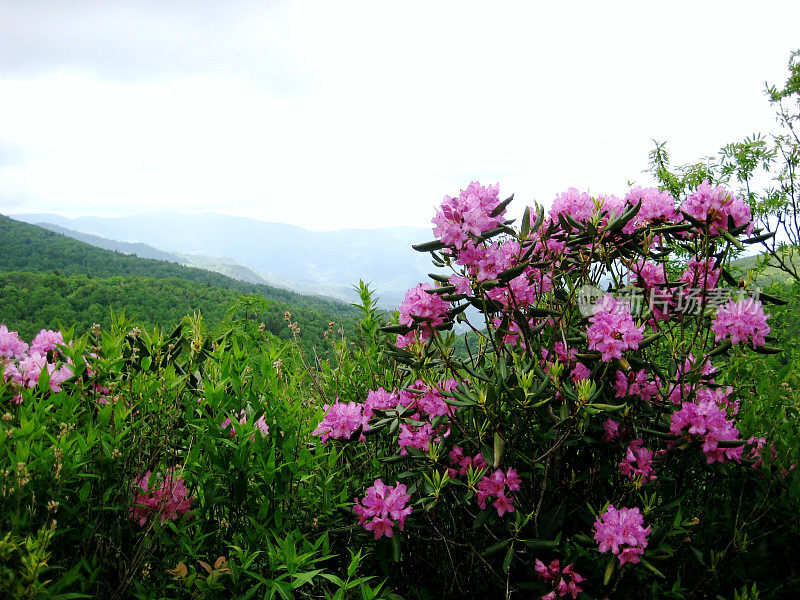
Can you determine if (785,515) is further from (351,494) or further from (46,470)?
(46,470)

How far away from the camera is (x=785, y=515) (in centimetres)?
191

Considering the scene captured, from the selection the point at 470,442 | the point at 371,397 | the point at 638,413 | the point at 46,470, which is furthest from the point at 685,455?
the point at 46,470

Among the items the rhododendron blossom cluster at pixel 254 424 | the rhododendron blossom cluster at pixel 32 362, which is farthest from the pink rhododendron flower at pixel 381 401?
the rhododendron blossom cluster at pixel 32 362

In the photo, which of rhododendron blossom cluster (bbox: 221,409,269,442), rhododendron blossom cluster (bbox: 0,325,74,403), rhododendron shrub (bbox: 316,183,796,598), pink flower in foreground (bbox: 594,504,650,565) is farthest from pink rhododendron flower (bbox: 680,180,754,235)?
rhododendron blossom cluster (bbox: 0,325,74,403)

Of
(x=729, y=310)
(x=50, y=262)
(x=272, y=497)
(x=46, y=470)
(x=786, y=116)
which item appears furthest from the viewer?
(x=50, y=262)

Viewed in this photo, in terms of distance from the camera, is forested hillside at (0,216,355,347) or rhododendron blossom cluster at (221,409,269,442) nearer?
rhododendron blossom cluster at (221,409,269,442)

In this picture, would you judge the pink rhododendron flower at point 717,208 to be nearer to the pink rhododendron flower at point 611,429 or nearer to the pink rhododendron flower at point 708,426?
the pink rhododendron flower at point 708,426

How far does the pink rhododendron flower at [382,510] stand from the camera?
1.59 meters

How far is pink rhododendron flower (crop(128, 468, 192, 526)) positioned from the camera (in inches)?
56.1

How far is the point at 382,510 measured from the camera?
62.9 inches

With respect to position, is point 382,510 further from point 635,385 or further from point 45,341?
point 45,341

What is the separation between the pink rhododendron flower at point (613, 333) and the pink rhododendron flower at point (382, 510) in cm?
85

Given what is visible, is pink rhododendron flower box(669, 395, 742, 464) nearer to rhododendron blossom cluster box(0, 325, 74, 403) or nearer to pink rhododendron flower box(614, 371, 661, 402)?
pink rhododendron flower box(614, 371, 661, 402)

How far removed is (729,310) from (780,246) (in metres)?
4.65
